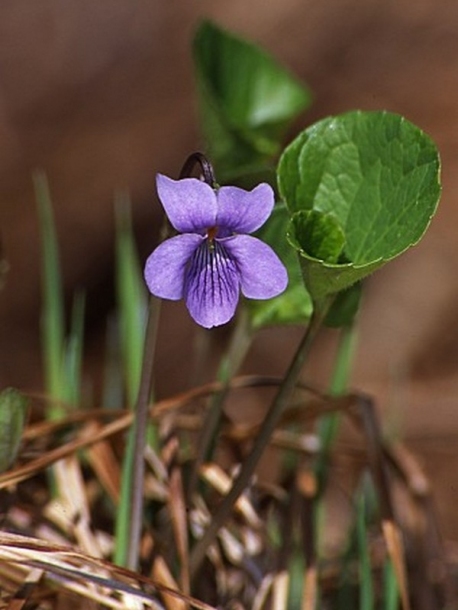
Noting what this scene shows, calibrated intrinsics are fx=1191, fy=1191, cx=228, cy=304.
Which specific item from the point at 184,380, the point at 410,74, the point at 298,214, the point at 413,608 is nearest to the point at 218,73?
the point at 298,214

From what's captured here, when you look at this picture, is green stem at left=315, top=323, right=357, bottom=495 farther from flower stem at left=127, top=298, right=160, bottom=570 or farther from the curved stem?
the curved stem

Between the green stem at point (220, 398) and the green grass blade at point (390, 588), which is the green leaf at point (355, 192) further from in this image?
the green grass blade at point (390, 588)

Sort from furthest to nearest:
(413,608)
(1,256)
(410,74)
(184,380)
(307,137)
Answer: (410,74), (184,380), (413,608), (1,256), (307,137)

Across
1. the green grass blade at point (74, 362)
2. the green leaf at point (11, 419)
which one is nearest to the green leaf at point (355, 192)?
the green leaf at point (11, 419)

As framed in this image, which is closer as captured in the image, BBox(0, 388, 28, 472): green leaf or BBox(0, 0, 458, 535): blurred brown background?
BBox(0, 388, 28, 472): green leaf

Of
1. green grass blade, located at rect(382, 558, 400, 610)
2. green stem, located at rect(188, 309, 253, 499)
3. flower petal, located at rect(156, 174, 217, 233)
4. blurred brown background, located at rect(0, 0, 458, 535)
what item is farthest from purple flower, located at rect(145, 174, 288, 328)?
blurred brown background, located at rect(0, 0, 458, 535)

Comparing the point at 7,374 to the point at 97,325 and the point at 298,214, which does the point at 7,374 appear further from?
the point at 298,214

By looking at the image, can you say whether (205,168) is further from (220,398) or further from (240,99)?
(240,99)
